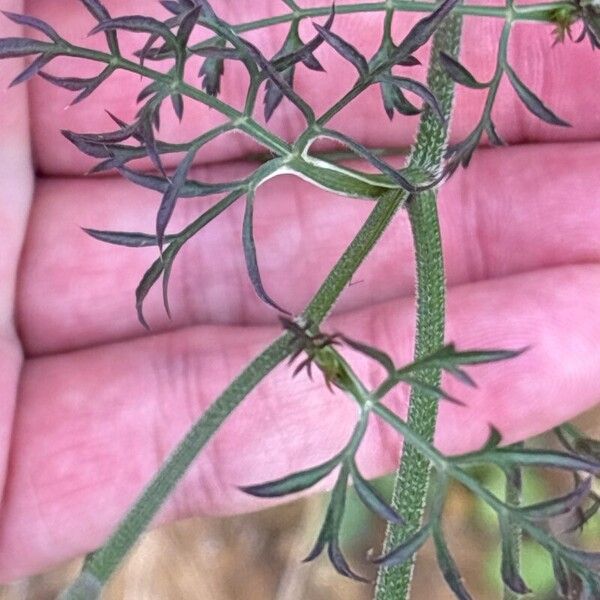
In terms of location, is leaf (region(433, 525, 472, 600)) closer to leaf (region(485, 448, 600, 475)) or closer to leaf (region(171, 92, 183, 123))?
leaf (region(485, 448, 600, 475))

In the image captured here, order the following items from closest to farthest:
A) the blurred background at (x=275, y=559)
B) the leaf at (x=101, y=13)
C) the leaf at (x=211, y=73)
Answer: the leaf at (x=101, y=13) → the leaf at (x=211, y=73) → the blurred background at (x=275, y=559)

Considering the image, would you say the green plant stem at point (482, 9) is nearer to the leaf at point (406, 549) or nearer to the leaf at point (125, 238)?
the leaf at point (125, 238)

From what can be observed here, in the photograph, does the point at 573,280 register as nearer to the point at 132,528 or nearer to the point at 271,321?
the point at 271,321

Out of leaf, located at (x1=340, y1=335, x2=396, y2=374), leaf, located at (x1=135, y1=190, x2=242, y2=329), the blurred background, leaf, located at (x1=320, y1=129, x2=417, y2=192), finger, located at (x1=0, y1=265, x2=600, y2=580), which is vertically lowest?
the blurred background

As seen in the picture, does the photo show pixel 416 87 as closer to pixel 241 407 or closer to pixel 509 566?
pixel 509 566

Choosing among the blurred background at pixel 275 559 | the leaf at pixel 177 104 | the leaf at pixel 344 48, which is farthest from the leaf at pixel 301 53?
the blurred background at pixel 275 559

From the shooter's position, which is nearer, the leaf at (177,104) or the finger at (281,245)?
the leaf at (177,104)

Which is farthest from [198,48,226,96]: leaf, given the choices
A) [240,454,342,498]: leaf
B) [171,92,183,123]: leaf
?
[240,454,342,498]: leaf
